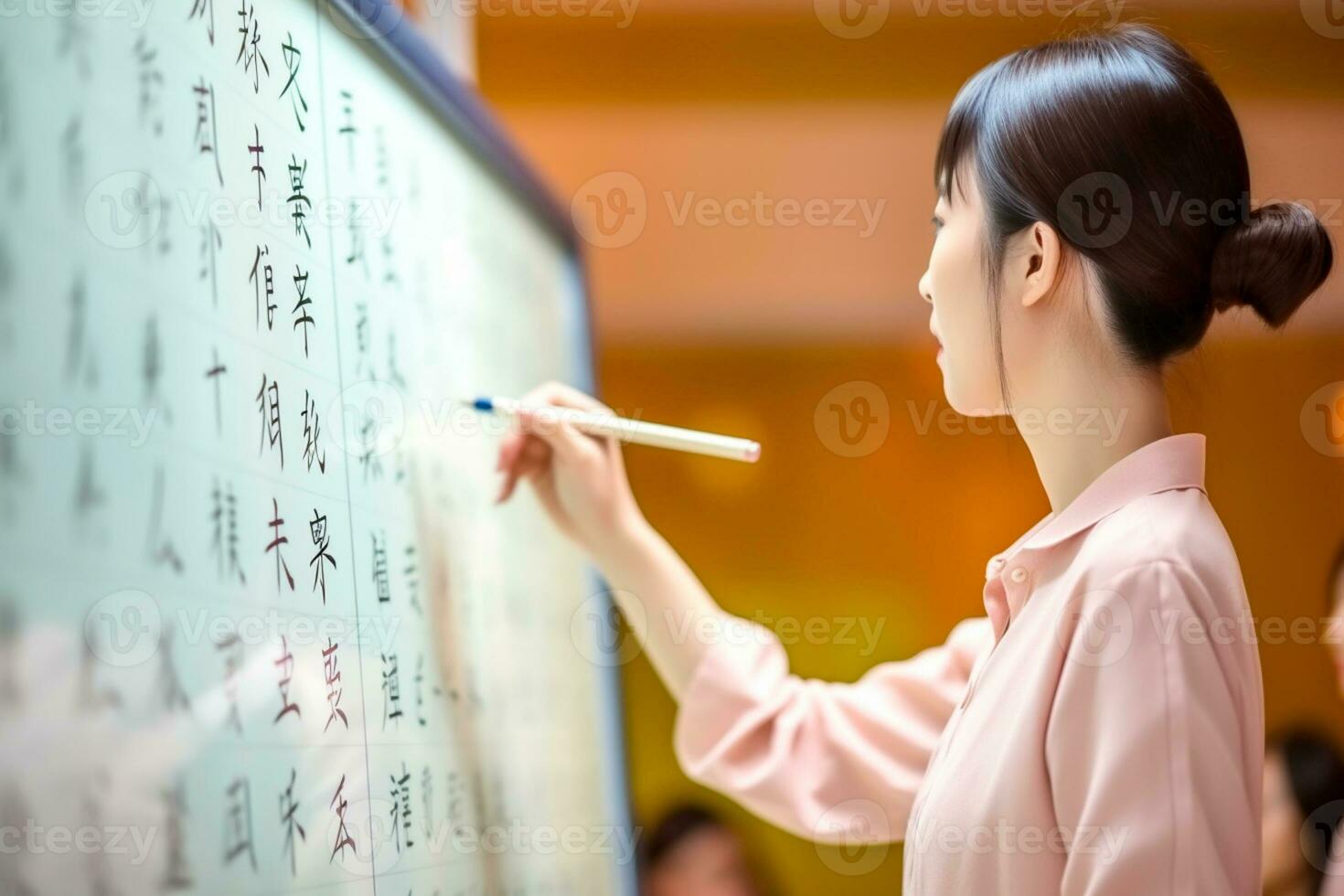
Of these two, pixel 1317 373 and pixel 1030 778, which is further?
pixel 1317 373

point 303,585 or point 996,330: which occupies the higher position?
point 996,330

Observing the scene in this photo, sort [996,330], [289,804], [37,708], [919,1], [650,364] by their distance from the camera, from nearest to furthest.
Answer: [37,708], [289,804], [996,330], [919,1], [650,364]

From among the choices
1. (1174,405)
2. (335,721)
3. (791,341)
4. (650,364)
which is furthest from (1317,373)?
(335,721)

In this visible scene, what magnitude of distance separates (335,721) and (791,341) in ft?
6.44

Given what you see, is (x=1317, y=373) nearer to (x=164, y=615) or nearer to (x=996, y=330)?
(x=996, y=330)

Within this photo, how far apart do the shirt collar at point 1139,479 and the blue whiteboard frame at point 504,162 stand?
2.00 feet

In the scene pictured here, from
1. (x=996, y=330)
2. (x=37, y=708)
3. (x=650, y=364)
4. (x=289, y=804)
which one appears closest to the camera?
(x=37, y=708)

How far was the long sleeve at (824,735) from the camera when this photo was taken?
3.64 ft

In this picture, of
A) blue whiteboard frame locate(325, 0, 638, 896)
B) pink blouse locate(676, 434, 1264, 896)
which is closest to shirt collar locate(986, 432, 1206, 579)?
pink blouse locate(676, 434, 1264, 896)

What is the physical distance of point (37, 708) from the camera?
48 centimetres

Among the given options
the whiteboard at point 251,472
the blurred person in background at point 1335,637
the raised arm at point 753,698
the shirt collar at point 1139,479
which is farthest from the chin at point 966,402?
the blurred person in background at point 1335,637

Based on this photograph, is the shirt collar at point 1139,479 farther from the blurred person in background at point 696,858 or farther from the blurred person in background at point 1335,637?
the blurred person in background at point 696,858

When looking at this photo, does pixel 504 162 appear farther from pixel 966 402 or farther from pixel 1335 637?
pixel 1335 637

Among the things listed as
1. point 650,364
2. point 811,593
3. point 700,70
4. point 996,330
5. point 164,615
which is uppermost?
point 700,70
